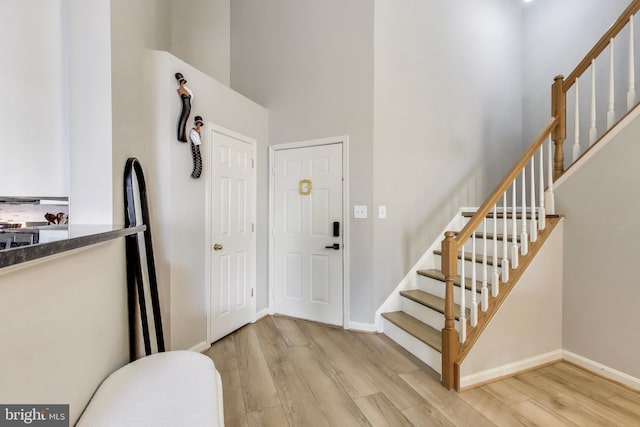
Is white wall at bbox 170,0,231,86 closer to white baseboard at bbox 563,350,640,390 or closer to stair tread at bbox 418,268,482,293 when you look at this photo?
stair tread at bbox 418,268,482,293

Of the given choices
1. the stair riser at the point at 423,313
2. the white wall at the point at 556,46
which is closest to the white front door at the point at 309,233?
the stair riser at the point at 423,313

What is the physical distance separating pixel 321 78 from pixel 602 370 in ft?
11.4

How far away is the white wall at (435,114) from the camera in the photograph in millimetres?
2916

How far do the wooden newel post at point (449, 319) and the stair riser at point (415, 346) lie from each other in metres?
0.16

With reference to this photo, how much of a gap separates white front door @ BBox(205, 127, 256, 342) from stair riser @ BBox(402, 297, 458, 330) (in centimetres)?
165

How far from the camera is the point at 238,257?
116 inches

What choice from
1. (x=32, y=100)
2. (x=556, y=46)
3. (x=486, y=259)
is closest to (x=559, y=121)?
(x=486, y=259)

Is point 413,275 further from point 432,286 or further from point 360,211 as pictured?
point 360,211

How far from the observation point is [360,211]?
291 centimetres

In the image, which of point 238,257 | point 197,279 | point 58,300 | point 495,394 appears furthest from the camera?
point 238,257

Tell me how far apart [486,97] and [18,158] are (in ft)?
14.5

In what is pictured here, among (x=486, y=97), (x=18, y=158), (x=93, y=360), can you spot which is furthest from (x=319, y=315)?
(x=486, y=97)

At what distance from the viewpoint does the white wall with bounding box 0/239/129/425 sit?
0.73 m

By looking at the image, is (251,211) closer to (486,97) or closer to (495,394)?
(495,394)
